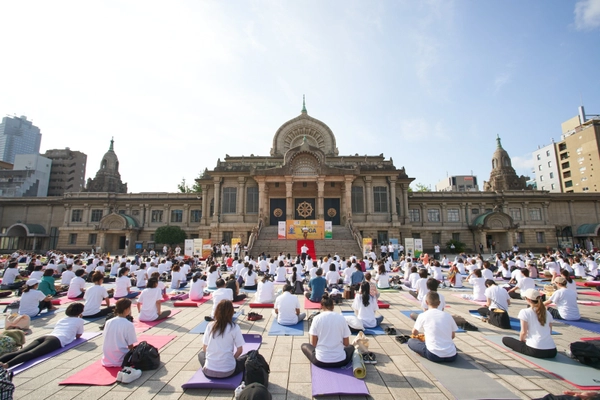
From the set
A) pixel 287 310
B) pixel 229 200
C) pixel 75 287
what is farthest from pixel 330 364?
pixel 229 200

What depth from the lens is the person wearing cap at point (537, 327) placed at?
18.8 feet

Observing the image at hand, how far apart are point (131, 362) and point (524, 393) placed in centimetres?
666

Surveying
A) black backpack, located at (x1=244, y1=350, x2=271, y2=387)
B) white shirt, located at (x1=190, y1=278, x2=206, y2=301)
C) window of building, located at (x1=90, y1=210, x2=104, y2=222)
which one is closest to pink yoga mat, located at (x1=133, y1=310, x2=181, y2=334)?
white shirt, located at (x1=190, y1=278, x2=206, y2=301)

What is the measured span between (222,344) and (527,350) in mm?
5942

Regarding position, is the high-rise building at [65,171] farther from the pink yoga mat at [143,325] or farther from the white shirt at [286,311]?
the white shirt at [286,311]

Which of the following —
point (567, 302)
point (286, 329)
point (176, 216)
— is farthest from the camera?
point (176, 216)

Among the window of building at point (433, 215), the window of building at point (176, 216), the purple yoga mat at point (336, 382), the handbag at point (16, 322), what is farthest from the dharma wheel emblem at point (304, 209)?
the purple yoga mat at point (336, 382)

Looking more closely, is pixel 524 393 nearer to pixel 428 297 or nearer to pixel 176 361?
pixel 428 297

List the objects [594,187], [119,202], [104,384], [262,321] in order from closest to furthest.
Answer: [104,384], [262,321], [119,202], [594,187]

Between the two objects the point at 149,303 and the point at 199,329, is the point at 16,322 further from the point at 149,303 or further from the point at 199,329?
the point at 199,329

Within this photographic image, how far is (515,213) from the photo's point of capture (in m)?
41.2

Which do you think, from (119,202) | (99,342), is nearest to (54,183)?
(119,202)

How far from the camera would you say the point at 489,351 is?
6.46m

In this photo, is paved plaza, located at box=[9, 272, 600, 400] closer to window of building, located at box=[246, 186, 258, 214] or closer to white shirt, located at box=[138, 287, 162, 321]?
white shirt, located at box=[138, 287, 162, 321]
